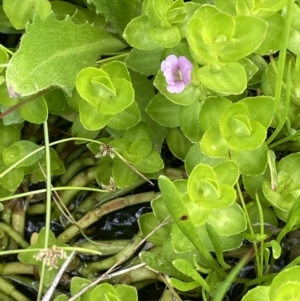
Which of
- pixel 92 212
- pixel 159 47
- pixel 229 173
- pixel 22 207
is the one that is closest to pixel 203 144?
pixel 229 173

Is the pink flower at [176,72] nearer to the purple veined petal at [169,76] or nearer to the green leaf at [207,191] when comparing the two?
the purple veined petal at [169,76]

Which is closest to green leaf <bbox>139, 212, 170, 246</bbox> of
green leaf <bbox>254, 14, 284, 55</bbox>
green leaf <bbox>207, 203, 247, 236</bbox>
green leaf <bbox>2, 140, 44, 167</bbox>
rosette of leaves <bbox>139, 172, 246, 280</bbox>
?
rosette of leaves <bbox>139, 172, 246, 280</bbox>

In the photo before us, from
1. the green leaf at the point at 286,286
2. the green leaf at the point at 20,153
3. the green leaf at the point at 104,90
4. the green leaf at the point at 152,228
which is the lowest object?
the green leaf at the point at 152,228

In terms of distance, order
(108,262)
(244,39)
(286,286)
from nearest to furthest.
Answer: (286,286)
(244,39)
(108,262)

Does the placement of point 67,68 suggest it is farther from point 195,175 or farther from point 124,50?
point 195,175

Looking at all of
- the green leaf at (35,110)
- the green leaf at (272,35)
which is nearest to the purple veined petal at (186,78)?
the green leaf at (272,35)

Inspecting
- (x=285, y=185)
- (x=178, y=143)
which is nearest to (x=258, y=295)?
(x=285, y=185)

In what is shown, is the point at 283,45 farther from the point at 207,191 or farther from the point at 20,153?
the point at 20,153
